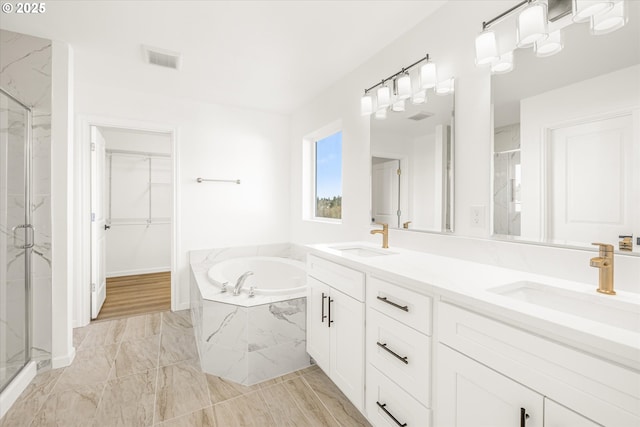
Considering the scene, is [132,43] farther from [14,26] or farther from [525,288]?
[525,288]

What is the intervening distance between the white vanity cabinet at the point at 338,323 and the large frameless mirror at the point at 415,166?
608 mm

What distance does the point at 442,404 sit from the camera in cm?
101

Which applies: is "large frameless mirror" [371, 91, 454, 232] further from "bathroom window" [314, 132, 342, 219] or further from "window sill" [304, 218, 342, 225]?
"bathroom window" [314, 132, 342, 219]

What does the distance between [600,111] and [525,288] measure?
2.29ft

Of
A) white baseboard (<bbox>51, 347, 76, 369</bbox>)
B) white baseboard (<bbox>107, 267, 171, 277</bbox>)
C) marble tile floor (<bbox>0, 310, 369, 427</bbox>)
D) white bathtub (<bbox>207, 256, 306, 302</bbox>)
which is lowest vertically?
marble tile floor (<bbox>0, 310, 369, 427</bbox>)

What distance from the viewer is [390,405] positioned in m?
1.25

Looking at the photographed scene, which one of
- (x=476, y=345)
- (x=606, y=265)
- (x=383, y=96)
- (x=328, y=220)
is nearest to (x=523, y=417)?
(x=476, y=345)

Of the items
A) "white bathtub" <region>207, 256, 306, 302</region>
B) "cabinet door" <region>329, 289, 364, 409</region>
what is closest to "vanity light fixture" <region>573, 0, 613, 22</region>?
"cabinet door" <region>329, 289, 364, 409</region>

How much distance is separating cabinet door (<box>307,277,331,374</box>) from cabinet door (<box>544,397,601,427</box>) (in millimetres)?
1121

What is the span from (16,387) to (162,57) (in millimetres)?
2385

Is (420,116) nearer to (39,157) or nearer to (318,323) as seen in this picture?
(318,323)

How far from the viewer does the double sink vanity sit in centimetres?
65

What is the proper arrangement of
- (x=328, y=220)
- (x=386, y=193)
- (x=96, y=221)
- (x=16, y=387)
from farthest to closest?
1. (x=328, y=220)
2. (x=96, y=221)
3. (x=386, y=193)
4. (x=16, y=387)

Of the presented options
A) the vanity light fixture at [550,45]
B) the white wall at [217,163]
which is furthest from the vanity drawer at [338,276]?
the white wall at [217,163]
